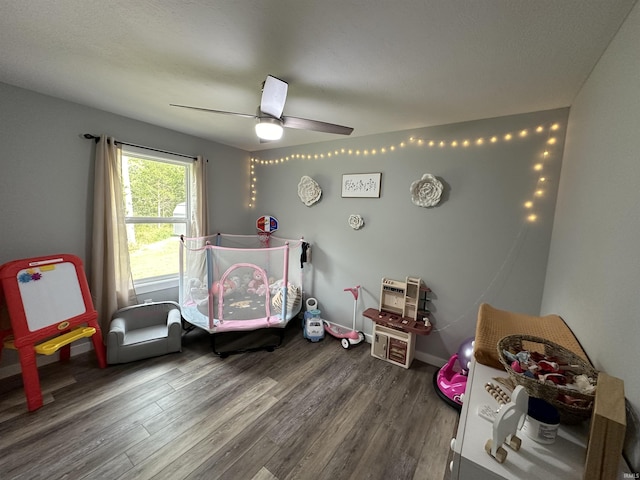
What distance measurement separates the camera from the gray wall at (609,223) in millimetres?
848

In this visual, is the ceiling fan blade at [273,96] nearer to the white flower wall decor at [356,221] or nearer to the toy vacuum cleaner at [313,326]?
the white flower wall decor at [356,221]

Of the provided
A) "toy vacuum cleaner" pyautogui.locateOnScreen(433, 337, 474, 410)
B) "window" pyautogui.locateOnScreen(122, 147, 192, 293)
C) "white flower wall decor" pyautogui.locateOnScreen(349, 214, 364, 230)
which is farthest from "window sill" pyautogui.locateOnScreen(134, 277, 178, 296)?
"toy vacuum cleaner" pyautogui.locateOnScreen(433, 337, 474, 410)

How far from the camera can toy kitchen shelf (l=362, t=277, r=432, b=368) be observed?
8.11 feet

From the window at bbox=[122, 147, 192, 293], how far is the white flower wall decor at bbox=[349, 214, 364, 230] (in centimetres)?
213

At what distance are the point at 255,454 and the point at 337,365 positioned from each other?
1.12 metres

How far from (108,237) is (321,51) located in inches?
103

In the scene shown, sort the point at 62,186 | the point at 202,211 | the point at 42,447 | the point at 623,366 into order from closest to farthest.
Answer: the point at 623,366
the point at 42,447
the point at 62,186
the point at 202,211

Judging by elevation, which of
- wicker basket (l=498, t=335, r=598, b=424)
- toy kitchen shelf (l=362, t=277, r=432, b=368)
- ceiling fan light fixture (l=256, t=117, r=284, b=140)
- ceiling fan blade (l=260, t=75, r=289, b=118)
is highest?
ceiling fan blade (l=260, t=75, r=289, b=118)

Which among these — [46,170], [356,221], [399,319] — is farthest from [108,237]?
[399,319]

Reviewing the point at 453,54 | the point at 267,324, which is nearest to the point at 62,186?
the point at 267,324

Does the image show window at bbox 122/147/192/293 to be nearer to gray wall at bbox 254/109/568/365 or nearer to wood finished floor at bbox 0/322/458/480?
wood finished floor at bbox 0/322/458/480

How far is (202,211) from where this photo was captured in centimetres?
322

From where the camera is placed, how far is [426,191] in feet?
7.99

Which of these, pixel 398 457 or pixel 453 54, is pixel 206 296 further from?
pixel 453 54
